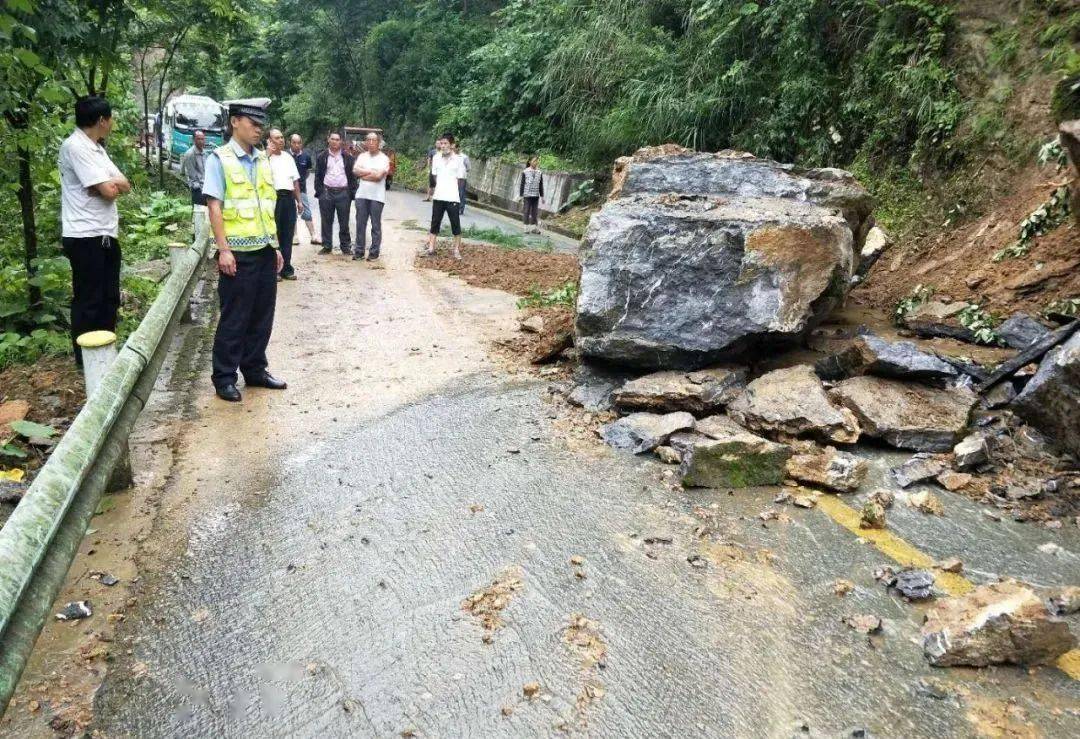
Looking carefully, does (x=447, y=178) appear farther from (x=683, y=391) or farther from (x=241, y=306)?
(x=683, y=391)

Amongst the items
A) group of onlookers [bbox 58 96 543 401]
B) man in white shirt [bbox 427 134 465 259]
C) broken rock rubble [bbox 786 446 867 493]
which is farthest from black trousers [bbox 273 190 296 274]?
broken rock rubble [bbox 786 446 867 493]

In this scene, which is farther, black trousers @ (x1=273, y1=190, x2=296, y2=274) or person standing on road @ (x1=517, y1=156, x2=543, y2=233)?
person standing on road @ (x1=517, y1=156, x2=543, y2=233)

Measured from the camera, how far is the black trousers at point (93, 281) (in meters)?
5.04

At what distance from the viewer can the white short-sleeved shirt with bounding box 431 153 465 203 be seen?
432 inches

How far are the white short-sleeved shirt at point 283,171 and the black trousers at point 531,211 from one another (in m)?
8.26

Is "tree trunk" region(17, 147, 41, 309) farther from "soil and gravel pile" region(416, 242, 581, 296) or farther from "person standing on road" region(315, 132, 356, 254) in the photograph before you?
"person standing on road" region(315, 132, 356, 254)

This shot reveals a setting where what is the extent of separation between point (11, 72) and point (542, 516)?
3.96 meters

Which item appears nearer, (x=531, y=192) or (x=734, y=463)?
(x=734, y=463)

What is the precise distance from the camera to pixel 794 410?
4.55 m

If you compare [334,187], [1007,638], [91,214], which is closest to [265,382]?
[91,214]

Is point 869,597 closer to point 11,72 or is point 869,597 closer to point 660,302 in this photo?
point 660,302

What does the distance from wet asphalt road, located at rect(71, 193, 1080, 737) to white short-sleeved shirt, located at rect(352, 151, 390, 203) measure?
630 cm

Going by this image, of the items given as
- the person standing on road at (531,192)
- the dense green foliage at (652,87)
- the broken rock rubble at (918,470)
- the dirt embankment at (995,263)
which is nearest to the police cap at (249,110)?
the dense green foliage at (652,87)

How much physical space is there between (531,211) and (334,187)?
6.84 metres
